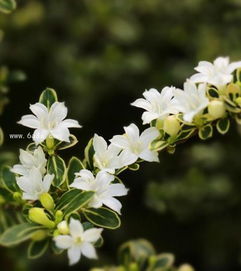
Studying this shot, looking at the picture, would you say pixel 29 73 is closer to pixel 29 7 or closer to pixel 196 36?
pixel 29 7

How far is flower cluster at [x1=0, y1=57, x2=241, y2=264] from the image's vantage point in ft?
3.35

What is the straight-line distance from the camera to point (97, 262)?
6.45 ft

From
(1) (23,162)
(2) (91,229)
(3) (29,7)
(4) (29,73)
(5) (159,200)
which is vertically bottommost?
(2) (91,229)

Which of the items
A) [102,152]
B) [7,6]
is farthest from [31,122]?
[7,6]

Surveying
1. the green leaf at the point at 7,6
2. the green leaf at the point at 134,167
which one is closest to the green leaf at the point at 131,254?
the green leaf at the point at 134,167

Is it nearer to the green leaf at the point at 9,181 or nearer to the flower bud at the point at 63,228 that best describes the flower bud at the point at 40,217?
the flower bud at the point at 63,228

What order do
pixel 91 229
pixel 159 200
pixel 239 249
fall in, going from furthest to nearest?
pixel 239 249
pixel 159 200
pixel 91 229

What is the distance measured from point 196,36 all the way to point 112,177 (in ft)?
4.48

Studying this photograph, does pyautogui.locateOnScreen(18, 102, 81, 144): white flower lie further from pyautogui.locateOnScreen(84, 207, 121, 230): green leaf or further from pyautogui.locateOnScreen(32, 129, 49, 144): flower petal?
pyautogui.locateOnScreen(84, 207, 121, 230): green leaf

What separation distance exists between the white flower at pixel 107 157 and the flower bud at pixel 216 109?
17cm

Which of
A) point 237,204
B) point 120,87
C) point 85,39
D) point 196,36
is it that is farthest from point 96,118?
point 237,204

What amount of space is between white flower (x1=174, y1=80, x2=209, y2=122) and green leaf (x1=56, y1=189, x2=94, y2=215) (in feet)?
0.72

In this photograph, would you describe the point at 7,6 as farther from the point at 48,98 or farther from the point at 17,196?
the point at 17,196

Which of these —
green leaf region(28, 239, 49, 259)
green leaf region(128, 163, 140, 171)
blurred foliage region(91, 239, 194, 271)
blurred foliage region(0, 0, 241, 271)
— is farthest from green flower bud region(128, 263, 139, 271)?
blurred foliage region(0, 0, 241, 271)
